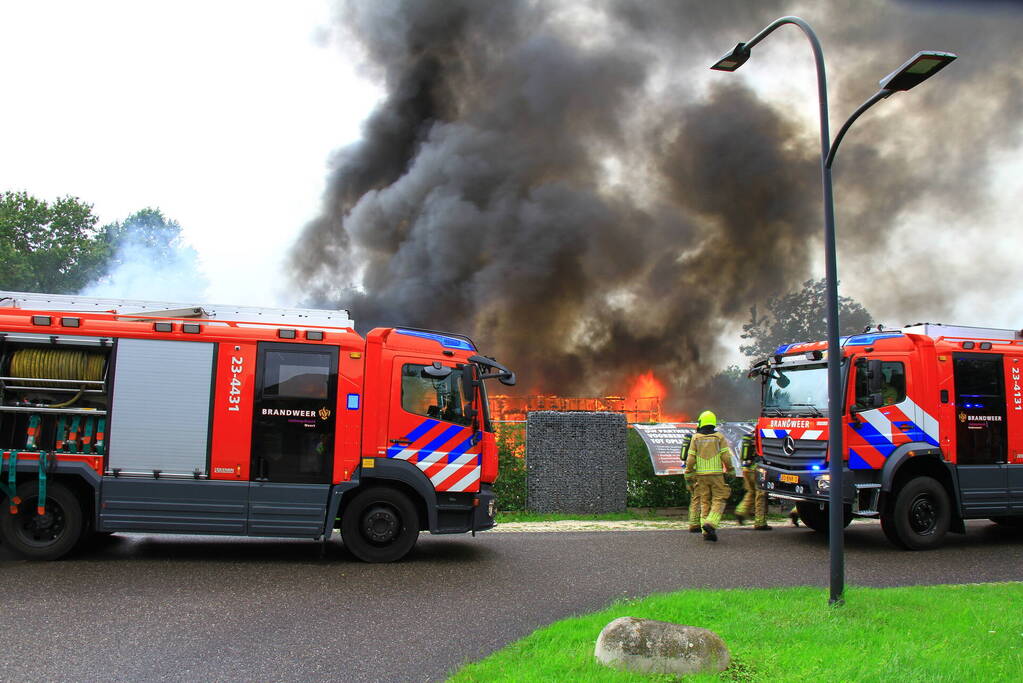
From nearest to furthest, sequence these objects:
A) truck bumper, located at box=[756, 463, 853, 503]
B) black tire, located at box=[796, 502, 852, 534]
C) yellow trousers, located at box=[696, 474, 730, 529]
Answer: truck bumper, located at box=[756, 463, 853, 503] < yellow trousers, located at box=[696, 474, 730, 529] < black tire, located at box=[796, 502, 852, 534]

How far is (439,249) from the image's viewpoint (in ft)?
96.8

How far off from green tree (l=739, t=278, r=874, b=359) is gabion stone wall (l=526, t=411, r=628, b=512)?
Answer: 99.6ft

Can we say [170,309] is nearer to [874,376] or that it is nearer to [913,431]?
[874,376]

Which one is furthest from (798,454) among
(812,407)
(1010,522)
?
(1010,522)

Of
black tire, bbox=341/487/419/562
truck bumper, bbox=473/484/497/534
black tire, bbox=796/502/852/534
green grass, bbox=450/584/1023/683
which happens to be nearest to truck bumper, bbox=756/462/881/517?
black tire, bbox=796/502/852/534

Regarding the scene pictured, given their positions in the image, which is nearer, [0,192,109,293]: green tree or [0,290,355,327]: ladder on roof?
[0,290,355,327]: ladder on roof

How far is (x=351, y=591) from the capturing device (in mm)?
6383

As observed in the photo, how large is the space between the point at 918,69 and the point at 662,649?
4.14 m

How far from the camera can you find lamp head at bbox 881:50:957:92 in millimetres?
5027

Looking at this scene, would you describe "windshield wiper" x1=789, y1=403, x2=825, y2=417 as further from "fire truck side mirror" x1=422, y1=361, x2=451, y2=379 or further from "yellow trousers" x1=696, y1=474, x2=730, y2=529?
"fire truck side mirror" x1=422, y1=361, x2=451, y2=379

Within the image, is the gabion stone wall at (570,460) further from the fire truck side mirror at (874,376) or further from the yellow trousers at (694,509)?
the fire truck side mirror at (874,376)

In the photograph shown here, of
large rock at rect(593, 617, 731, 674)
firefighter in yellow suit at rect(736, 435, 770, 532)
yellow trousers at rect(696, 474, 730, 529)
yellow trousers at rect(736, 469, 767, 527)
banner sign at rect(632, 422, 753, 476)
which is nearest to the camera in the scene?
large rock at rect(593, 617, 731, 674)

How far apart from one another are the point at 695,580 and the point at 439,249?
77.9ft

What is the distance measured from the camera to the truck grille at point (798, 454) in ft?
28.7
